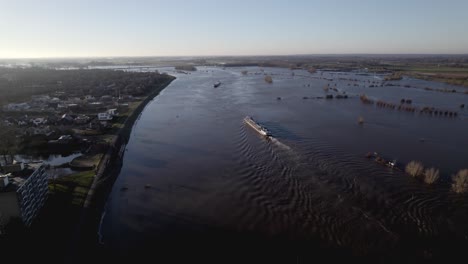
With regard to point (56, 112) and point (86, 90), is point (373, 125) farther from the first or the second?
point (86, 90)

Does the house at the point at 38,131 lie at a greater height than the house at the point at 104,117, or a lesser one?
lesser

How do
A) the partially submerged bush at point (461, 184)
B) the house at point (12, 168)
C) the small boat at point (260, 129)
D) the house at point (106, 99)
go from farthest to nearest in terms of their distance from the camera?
1. the house at point (106, 99)
2. the small boat at point (260, 129)
3. the partially submerged bush at point (461, 184)
4. the house at point (12, 168)

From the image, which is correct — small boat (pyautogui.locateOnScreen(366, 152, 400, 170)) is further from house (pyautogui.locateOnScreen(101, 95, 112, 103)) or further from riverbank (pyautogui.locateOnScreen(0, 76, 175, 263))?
house (pyautogui.locateOnScreen(101, 95, 112, 103))

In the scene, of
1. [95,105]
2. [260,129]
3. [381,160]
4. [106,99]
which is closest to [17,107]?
[95,105]

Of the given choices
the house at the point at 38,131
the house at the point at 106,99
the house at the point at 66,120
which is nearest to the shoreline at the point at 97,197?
the house at the point at 38,131

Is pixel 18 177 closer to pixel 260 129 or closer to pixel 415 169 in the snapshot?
pixel 260 129

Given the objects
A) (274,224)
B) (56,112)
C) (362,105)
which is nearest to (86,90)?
(56,112)

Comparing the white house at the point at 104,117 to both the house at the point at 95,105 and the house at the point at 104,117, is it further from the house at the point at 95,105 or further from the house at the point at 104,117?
the house at the point at 95,105
